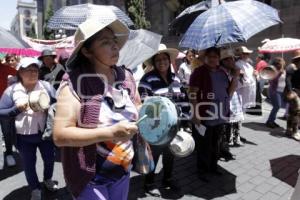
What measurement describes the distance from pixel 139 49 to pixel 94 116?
260 centimetres

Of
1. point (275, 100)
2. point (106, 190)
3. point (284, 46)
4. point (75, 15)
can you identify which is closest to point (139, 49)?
point (75, 15)

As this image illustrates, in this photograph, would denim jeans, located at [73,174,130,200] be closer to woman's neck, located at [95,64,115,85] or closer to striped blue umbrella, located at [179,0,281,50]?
woman's neck, located at [95,64,115,85]

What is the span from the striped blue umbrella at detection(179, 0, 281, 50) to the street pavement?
1825 mm

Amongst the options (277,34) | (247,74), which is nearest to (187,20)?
(247,74)

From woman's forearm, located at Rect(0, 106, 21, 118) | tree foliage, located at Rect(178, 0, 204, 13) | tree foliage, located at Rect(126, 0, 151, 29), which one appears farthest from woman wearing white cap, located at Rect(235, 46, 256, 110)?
tree foliage, located at Rect(126, 0, 151, 29)

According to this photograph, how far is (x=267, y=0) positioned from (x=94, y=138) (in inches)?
598

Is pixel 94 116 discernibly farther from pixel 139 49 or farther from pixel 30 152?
pixel 139 49

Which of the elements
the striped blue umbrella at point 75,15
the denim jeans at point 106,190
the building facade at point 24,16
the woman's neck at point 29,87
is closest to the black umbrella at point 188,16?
the striped blue umbrella at point 75,15

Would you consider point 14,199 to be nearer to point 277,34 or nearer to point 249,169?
point 249,169

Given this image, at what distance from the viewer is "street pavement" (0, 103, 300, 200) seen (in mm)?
4156

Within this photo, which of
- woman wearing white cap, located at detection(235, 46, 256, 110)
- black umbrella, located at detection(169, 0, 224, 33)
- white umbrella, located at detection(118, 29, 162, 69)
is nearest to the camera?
white umbrella, located at detection(118, 29, 162, 69)

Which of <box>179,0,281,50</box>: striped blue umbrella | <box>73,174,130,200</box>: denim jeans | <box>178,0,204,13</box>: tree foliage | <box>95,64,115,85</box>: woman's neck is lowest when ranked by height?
<box>73,174,130,200</box>: denim jeans

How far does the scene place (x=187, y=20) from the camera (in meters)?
5.44

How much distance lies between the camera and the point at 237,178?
15.1ft
